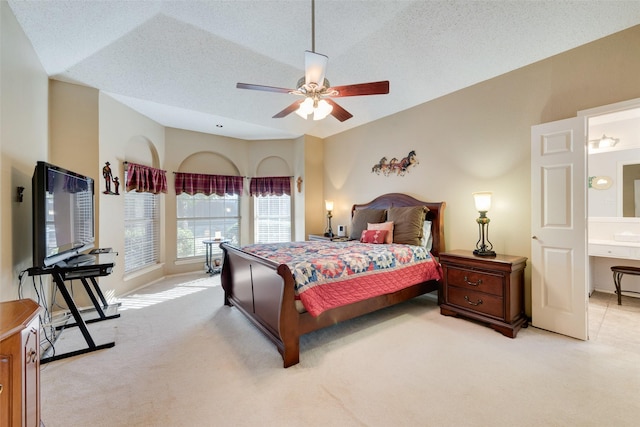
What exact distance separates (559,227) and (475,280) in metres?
0.98

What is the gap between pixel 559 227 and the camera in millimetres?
2764

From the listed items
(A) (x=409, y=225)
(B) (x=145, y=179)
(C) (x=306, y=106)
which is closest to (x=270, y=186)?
(B) (x=145, y=179)

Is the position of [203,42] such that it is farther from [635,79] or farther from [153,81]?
[635,79]

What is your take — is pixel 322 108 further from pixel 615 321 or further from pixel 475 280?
pixel 615 321

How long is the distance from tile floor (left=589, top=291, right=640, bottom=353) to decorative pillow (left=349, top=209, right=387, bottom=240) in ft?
8.94

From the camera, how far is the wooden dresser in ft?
3.52

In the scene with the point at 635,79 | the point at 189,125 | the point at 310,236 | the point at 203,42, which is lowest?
the point at 310,236

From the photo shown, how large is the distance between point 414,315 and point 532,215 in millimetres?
1747

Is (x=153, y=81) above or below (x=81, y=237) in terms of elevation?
above

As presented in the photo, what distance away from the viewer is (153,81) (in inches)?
147

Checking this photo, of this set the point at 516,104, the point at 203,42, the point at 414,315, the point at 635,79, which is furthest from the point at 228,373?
the point at 635,79

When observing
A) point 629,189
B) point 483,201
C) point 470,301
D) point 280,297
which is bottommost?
point 470,301

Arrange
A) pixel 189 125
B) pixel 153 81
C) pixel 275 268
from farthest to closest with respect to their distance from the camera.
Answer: pixel 189 125 → pixel 153 81 → pixel 275 268

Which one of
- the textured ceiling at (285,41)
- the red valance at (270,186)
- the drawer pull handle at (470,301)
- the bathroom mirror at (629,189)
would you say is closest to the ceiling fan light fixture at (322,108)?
the textured ceiling at (285,41)
